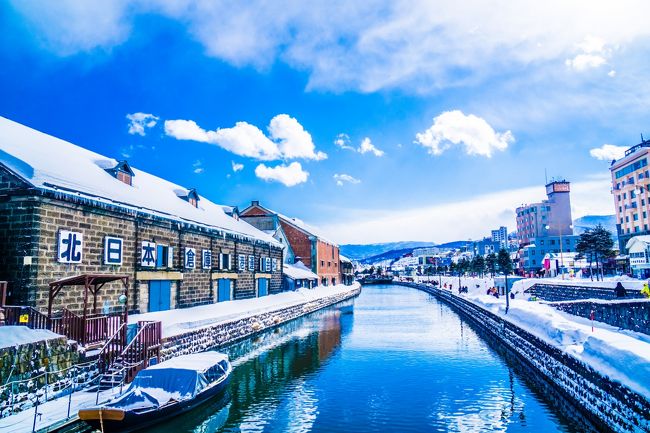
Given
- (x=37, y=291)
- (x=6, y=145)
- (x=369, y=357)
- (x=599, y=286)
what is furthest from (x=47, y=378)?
(x=599, y=286)

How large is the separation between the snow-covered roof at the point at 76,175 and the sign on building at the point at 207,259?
2359 millimetres

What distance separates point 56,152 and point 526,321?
3109 cm

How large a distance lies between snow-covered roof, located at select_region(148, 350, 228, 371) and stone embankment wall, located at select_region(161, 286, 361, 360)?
406 cm

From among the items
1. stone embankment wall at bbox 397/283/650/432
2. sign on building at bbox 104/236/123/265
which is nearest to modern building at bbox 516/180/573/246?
stone embankment wall at bbox 397/283/650/432

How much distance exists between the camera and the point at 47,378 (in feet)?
49.5

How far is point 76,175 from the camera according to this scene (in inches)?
945

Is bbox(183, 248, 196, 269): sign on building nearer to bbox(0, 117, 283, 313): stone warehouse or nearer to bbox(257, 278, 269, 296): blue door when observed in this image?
bbox(0, 117, 283, 313): stone warehouse

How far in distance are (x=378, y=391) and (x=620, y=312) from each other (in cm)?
1470

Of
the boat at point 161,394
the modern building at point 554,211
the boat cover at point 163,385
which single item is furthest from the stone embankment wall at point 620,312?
the modern building at point 554,211

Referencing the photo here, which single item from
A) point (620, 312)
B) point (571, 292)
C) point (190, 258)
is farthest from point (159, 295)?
point (571, 292)

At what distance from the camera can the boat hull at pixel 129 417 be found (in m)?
13.5

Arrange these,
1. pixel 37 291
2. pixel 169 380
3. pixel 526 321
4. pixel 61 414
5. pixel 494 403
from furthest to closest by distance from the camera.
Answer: pixel 526 321, pixel 37 291, pixel 494 403, pixel 169 380, pixel 61 414

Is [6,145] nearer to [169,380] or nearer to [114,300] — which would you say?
[114,300]

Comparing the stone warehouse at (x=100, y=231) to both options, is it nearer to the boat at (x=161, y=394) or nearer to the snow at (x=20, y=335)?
the snow at (x=20, y=335)
